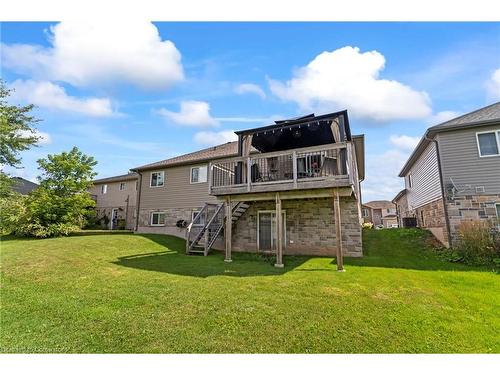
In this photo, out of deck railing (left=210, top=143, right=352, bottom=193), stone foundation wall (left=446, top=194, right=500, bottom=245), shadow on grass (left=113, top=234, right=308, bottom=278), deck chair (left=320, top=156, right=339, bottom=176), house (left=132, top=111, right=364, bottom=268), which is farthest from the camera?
stone foundation wall (left=446, top=194, right=500, bottom=245)

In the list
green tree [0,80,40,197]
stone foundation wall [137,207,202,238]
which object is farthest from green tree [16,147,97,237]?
stone foundation wall [137,207,202,238]

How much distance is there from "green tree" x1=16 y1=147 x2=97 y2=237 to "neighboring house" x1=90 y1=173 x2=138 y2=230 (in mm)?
5200

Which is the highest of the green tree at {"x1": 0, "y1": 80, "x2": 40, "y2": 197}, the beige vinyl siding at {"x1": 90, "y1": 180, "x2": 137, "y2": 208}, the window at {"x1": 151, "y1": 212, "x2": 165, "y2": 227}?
the green tree at {"x1": 0, "y1": 80, "x2": 40, "y2": 197}

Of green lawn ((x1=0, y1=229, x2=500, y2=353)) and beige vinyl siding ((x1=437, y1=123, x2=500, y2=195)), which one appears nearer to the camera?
green lawn ((x1=0, y1=229, x2=500, y2=353))

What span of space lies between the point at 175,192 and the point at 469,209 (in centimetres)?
1475

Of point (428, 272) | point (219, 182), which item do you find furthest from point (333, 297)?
point (219, 182)

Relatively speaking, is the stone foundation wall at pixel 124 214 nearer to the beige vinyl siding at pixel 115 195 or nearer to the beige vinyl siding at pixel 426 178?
the beige vinyl siding at pixel 115 195

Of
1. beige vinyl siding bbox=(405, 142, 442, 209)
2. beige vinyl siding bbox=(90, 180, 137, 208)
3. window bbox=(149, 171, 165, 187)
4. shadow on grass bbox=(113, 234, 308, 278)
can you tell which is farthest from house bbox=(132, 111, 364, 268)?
beige vinyl siding bbox=(90, 180, 137, 208)

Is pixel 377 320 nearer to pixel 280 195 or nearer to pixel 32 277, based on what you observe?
pixel 280 195

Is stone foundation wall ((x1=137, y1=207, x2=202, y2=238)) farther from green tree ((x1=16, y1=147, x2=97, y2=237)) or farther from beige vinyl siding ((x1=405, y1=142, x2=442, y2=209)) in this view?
beige vinyl siding ((x1=405, y1=142, x2=442, y2=209))

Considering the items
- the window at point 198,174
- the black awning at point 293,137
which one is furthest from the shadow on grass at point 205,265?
the window at point 198,174

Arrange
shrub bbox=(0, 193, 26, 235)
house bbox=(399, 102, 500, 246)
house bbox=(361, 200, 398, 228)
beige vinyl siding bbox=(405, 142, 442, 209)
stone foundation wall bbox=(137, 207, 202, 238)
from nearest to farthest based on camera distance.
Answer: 1. house bbox=(399, 102, 500, 246)
2. beige vinyl siding bbox=(405, 142, 442, 209)
3. shrub bbox=(0, 193, 26, 235)
4. stone foundation wall bbox=(137, 207, 202, 238)
5. house bbox=(361, 200, 398, 228)

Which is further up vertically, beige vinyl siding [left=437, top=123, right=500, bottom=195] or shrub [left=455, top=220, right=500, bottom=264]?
beige vinyl siding [left=437, top=123, right=500, bottom=195]

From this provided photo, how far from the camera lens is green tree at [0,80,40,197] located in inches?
627
